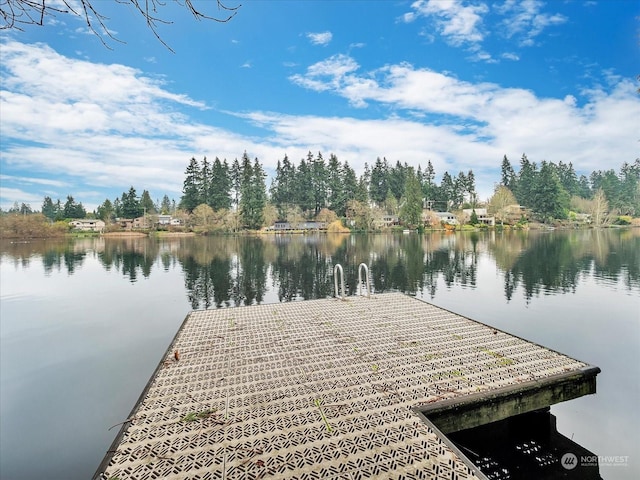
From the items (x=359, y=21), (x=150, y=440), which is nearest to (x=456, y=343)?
(x=150, y=440)

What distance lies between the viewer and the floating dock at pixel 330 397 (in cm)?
224

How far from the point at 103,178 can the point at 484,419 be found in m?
80.1

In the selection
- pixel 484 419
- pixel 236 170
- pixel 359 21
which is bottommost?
pixel 484 419

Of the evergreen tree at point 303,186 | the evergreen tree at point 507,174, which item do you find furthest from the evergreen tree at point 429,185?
the evergreen tree at point 303,186

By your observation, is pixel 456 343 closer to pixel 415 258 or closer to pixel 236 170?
pixel 415 258

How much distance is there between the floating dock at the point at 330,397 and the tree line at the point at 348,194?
49.6 meters

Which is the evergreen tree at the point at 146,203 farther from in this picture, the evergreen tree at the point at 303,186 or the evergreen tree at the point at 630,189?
the evergreen tree at the point at 630,189

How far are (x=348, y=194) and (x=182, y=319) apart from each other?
50.7 m

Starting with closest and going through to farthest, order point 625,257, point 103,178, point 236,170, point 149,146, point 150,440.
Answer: point 150,440
point 625,257
point 236,170
point 103,178
point 149,146

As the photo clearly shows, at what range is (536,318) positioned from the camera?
8469 millimetres

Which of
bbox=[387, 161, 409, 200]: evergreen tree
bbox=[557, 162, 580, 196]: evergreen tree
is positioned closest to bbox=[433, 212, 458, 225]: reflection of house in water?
bbox=[387, 161, 409, 200]: evergreen tree

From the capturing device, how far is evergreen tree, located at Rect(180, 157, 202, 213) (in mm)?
53469

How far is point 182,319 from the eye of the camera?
903 centimetres

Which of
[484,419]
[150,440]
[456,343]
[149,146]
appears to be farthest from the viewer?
[149,146]
